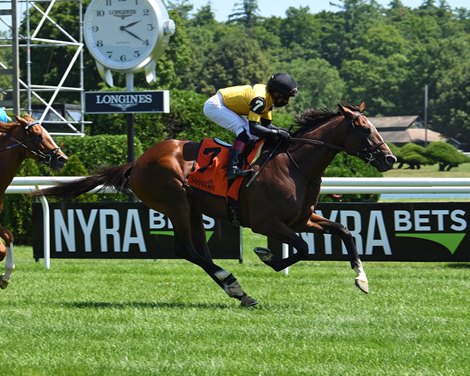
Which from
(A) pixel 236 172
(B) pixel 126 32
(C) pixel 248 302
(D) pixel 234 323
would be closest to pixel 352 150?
(A) pixel 236 172

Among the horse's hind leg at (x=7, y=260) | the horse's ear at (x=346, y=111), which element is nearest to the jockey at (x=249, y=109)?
the horse's ear at (x=346, y=111)

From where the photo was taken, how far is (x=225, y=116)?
8.27m

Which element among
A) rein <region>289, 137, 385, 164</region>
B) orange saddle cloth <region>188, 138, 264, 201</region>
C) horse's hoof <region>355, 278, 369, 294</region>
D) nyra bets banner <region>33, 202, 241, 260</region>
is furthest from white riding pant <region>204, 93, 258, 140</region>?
nyra bets banner <region>33, 202, 241, 260</region>

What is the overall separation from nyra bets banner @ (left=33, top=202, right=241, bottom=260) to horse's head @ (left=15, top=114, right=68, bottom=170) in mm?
2161

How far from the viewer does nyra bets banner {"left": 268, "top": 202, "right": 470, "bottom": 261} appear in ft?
33.3

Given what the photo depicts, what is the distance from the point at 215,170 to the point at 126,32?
6375 millimetres

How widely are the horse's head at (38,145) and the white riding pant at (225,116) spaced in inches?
52.2

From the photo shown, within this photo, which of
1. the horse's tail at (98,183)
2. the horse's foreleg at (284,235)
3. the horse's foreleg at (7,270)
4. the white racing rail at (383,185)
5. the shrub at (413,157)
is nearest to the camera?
the horse's foreleg at (284,235)

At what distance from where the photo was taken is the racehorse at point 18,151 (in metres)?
8.55

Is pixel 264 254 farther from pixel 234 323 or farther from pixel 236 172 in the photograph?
pixel 234 323

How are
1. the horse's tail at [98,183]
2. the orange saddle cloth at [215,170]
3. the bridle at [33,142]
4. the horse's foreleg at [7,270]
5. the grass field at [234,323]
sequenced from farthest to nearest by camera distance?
the horse's tail at [98,183] → the bridle at [33,142] → the horse's foreleg at [7,270] → the orange saddle cloth at [215,170] → the grass field at [234,323]

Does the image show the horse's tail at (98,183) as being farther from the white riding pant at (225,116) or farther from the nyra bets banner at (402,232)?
the nyra bets banner at (402,232)

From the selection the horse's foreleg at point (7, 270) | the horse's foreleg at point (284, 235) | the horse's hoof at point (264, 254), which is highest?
the horse's foreleg at point (284, 235)

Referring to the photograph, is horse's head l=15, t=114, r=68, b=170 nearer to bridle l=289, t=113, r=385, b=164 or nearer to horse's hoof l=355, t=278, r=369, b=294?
bridle l=289, t=113, r=385, b=164
